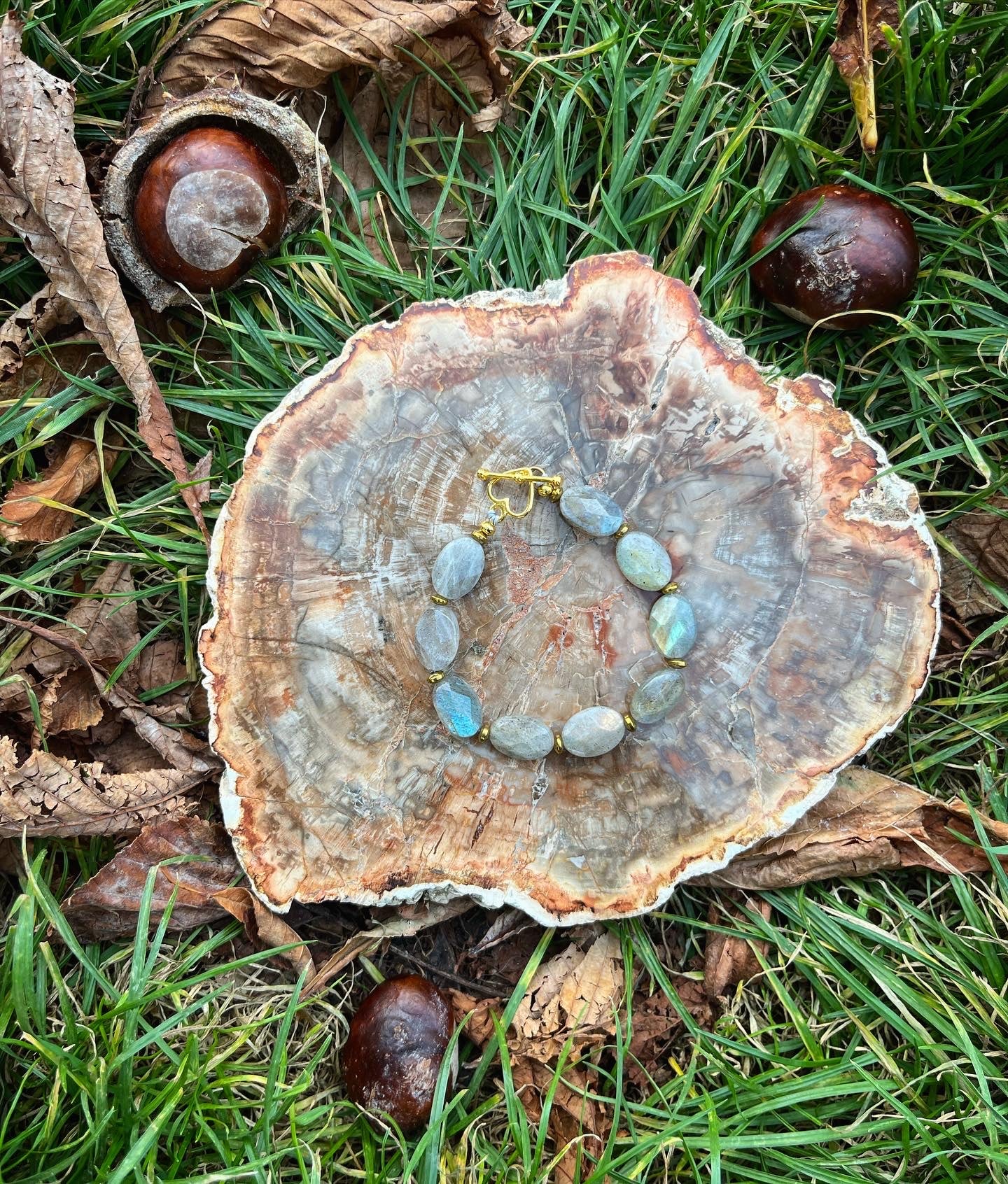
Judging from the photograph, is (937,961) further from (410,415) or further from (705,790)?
(410,415)

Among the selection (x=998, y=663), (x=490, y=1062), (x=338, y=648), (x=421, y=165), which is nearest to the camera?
(x=338, y=648)

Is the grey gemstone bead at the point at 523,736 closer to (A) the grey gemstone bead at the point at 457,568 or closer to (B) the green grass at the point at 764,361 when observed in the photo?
(A) the grey gemstone bead at the point at 457,568

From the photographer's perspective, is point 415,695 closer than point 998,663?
Yes

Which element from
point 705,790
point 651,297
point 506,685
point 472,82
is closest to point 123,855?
point 506,685

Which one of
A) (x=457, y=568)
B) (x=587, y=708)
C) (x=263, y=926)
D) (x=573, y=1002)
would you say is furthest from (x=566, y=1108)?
(x=457, y=568)

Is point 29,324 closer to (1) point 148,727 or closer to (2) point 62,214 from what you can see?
(2) point 62,214
